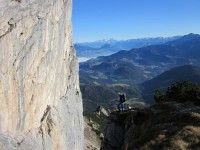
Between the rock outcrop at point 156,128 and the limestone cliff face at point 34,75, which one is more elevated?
the limestone cliff face at point 34,75

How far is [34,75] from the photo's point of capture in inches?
1794

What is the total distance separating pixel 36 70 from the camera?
4597 centimetres

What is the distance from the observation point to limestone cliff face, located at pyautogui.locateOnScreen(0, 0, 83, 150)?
3869 cm

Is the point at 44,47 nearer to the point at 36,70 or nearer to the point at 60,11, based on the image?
the point at 36,70

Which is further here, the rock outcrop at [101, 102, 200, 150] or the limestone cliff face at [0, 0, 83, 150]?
the rock outcrop at [101, 102, 200, 150]

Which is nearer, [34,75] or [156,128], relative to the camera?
[34,75]

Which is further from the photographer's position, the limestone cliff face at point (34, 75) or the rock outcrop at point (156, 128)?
the rock outcrop at point (156, 128)

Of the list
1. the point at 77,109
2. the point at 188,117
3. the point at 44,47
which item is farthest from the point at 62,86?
the point at 188,117

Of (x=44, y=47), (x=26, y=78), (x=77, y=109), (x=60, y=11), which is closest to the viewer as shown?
(x=26, y=78)

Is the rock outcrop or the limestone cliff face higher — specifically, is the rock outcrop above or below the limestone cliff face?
below

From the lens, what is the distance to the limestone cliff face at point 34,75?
3869cm

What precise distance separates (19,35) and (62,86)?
23422 millimetres

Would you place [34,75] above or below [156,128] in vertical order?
above

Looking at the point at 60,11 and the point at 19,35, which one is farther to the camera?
the point at 60,11
